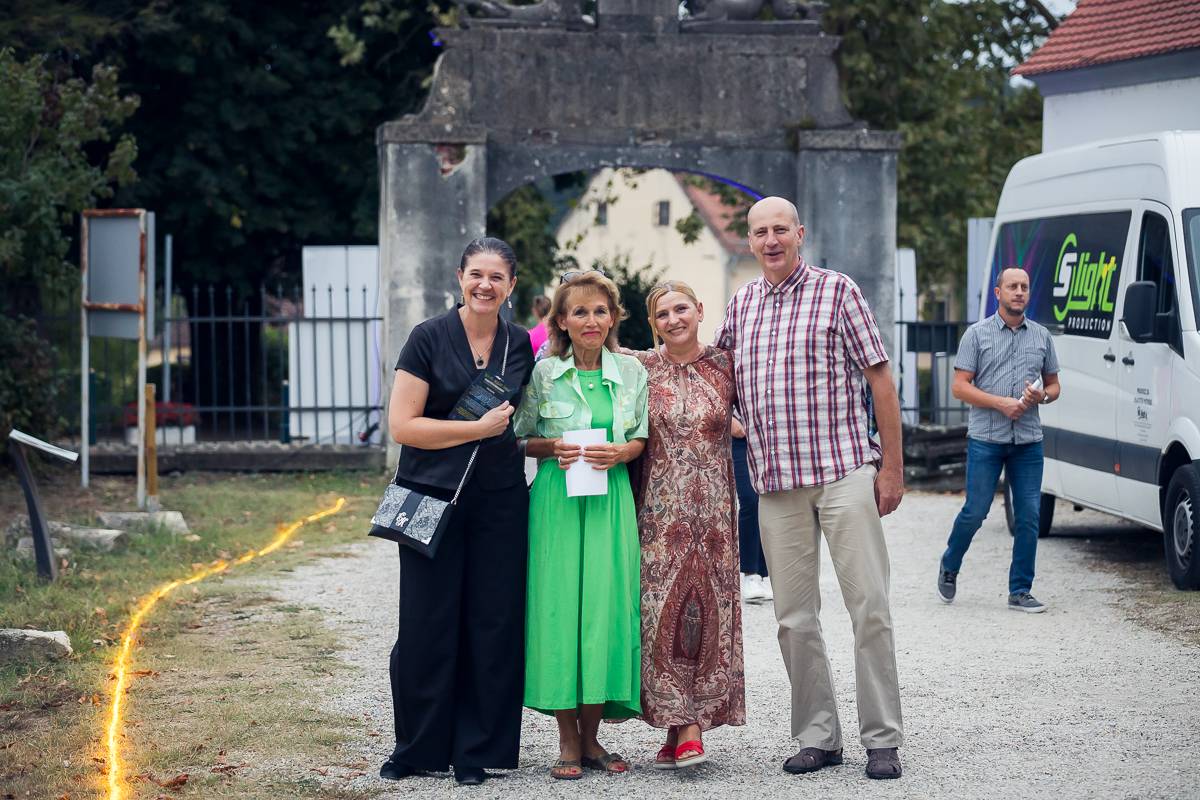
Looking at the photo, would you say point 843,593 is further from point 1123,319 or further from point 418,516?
point 1123,319

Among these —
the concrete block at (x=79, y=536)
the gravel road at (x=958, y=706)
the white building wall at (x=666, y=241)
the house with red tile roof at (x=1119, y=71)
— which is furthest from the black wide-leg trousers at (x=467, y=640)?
the white building wall at (x=666, y=241)

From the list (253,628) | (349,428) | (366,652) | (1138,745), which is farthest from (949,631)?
(349,428)

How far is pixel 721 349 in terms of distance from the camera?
236 inches

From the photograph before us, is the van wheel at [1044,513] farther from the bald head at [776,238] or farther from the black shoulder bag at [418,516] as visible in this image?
the black shoulder bag at [418,516]

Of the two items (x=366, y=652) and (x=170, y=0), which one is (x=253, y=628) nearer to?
(x=366, y=652)

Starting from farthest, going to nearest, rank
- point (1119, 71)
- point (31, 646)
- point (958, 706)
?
point (1119, 71) < point (31, 646) < point (958, 706)

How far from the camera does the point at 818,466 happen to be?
569 cm

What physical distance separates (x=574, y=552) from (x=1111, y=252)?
5956 millimetres

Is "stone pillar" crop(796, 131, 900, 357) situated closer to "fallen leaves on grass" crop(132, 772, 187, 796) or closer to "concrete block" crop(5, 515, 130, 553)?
"concrete block" crop(5, 515, 130, 553)

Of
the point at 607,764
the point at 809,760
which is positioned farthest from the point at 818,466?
the point at 607,764

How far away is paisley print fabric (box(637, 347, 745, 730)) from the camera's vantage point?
18.6 feet

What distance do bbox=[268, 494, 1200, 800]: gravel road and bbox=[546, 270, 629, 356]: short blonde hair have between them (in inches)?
60.4

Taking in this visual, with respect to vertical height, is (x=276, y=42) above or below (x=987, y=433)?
above

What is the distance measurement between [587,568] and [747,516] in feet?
11.1
